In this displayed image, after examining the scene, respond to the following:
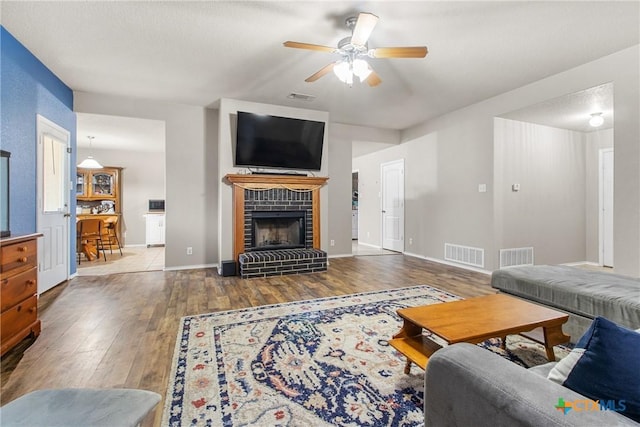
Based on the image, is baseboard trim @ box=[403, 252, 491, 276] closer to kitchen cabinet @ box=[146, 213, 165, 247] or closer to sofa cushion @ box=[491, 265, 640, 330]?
sofa cushion @ box=[491, 265, 640, 330]

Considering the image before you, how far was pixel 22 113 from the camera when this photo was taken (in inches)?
116

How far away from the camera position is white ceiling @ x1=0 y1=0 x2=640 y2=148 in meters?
2.37

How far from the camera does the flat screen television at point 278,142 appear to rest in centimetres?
443

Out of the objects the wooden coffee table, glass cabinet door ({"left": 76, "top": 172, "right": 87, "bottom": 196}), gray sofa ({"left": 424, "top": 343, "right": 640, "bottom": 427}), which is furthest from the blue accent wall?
glass cabinet door ({"left": 76, "top": 172, "right": 87, "bottom": 196})

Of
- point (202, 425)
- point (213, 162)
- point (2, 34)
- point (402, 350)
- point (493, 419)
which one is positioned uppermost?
point (2, 34)

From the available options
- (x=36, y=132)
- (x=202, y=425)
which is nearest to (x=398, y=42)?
(x=202, y=425)

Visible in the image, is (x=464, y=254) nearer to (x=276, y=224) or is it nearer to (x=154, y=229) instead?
(x=276, y=224)

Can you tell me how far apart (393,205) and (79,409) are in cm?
630

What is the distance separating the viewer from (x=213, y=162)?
192 inches

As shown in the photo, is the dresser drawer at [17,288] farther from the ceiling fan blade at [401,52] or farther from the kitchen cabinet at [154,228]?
the kitchen cabinet at [154,228]

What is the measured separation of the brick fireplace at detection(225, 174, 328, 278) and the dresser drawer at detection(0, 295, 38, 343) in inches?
86.4

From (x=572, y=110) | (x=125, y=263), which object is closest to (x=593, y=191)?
(x=572, y=110)

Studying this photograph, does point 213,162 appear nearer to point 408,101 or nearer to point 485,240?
point 408,101

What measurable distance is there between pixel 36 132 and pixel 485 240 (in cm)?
593
